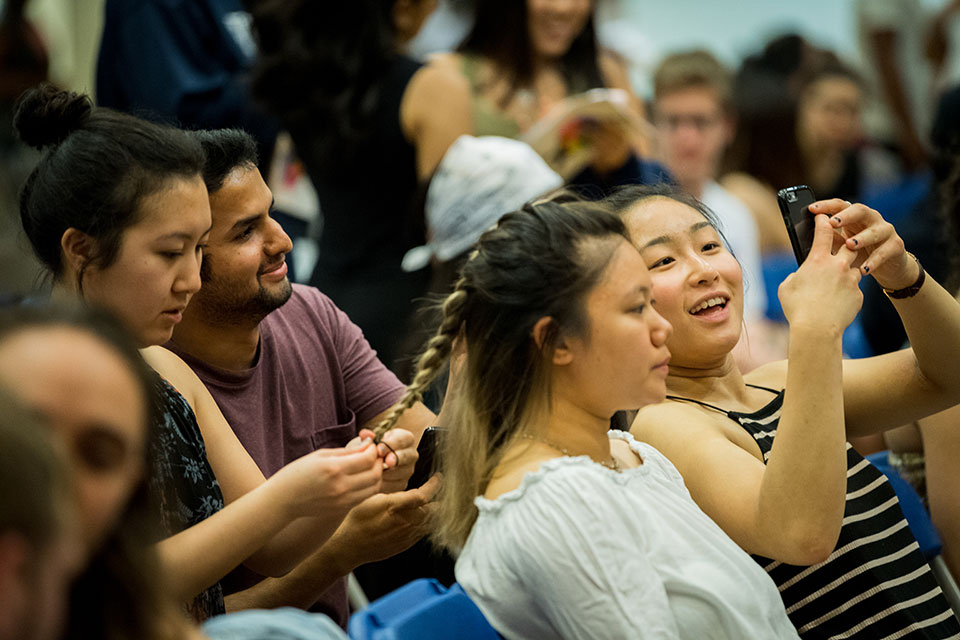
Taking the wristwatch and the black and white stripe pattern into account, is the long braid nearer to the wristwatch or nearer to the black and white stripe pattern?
the black and white stripe pattern

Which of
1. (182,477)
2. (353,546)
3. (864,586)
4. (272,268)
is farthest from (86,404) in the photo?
(864,586)

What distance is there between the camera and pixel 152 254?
1752 millimetres

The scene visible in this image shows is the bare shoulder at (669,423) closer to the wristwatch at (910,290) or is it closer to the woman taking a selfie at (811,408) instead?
the woman taking a selfie at (811,408)

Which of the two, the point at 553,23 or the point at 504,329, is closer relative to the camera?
the point at 504,329

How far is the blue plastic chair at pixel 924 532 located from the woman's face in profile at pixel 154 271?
1255 millimetres

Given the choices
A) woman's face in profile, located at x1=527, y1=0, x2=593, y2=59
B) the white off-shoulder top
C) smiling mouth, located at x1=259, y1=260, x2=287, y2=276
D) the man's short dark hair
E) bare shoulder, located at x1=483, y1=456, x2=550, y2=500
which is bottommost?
the white off-shoulder top

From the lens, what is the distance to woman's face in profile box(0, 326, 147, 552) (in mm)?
1122

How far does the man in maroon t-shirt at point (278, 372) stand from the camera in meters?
1.86

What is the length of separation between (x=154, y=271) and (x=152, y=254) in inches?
1.0

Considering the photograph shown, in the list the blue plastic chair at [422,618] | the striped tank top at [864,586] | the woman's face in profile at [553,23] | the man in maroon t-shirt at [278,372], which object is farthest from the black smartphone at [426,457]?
the woman's face in profile at [553,23]

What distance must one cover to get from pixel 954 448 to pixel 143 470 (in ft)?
5.21

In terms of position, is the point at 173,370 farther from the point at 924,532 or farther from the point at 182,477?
the point at 924,532

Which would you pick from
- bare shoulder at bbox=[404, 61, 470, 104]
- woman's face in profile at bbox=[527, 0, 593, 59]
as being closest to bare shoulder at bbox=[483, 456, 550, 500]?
bare shoulder at bbox=[404, 61, 470, 104]

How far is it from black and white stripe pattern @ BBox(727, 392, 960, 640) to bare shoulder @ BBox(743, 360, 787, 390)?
23 centimetres
